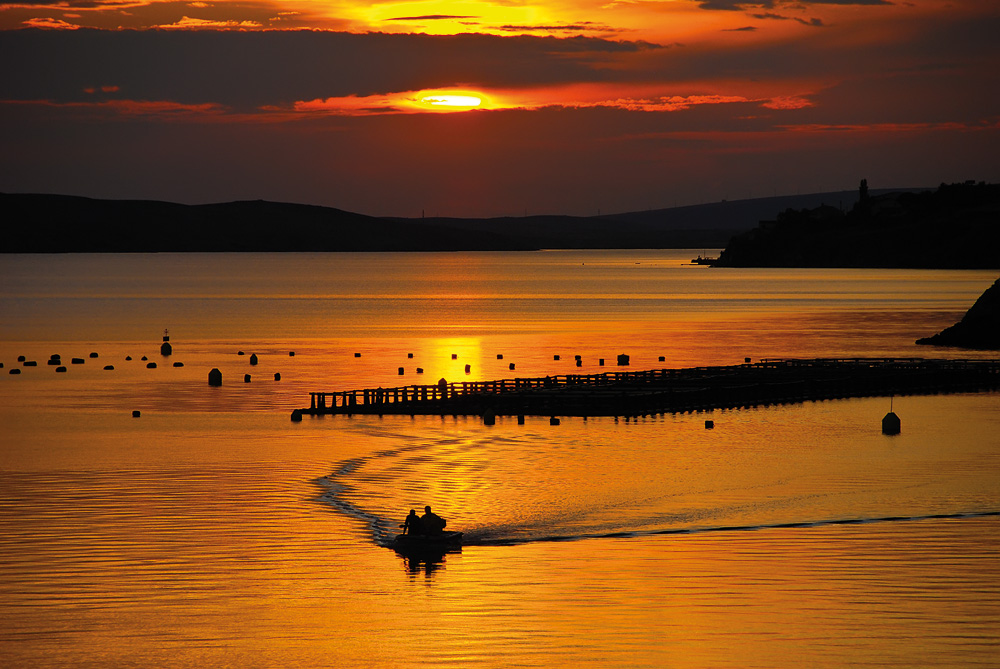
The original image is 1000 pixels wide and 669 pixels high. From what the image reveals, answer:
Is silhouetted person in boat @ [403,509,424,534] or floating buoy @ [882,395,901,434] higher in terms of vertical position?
floating buoy @ [882,395,901,434]

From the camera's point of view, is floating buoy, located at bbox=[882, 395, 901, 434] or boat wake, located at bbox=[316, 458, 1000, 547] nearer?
boat wake, located at bbox=[316, 458, 1000, 547]

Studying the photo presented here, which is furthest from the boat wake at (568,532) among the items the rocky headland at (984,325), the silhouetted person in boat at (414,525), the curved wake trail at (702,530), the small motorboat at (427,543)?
the rocky headland at (984,325)

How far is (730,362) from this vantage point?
114 meters

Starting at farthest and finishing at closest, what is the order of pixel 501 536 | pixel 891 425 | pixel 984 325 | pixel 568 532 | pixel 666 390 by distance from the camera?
pixel 984 325, pixel 666 390, pixel 891 425, pixel 568 532, pixel 501 536

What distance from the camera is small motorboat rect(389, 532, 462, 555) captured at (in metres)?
40.5

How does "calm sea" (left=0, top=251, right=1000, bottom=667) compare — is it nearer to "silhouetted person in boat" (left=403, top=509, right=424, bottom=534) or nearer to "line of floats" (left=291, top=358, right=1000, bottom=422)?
"silhouetted person in boat" (left=403, top=509, right=424, bottom=534)

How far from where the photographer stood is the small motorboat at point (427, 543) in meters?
40.5

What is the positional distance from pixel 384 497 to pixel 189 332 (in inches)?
4550

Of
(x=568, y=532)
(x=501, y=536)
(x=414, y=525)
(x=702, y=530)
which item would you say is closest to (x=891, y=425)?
(x=702, y=530)

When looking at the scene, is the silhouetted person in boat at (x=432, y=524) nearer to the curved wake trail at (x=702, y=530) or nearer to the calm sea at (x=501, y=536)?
the calm sea at (x=501, y=536)

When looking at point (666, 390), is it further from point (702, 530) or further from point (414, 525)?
point (414, 525)

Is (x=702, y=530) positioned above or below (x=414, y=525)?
below

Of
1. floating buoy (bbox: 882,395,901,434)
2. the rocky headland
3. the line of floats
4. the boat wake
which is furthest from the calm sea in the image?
the rocky headland

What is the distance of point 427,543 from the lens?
40.5 meters
